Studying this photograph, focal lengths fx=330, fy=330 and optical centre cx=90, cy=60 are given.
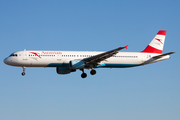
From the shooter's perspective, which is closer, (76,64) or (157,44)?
(76,64)

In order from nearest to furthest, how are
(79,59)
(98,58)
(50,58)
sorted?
(50,58), (98,58), (79,59)

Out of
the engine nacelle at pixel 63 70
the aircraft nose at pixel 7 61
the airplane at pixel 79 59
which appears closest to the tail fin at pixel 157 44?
the airplane at pixel 79 59

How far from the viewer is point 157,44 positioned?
70375 mm

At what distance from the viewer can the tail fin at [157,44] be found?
2724 inches

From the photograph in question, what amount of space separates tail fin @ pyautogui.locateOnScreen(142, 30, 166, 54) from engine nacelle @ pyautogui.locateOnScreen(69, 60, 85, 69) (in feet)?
50.7

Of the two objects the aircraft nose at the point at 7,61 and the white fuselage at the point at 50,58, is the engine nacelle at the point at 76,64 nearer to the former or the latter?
the white fuselage at the point at 50,58

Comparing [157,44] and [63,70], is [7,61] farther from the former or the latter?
[157,44]

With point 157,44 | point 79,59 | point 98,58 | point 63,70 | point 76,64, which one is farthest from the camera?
point 157,44

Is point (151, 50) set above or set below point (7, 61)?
above

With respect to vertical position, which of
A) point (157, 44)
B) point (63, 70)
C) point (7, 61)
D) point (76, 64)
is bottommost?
point (63, 70)

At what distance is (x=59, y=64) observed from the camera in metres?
60.9

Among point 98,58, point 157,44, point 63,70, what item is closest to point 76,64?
point 98,58

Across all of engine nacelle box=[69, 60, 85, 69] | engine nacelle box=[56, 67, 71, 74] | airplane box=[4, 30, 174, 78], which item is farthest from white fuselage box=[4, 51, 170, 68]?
engine nacelle box=[56, 67, 71, 74]

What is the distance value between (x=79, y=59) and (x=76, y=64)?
177cm
